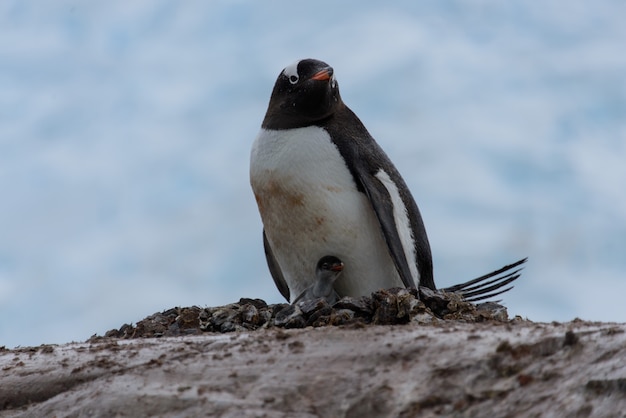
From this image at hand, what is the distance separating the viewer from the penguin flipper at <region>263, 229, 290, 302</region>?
8414mm

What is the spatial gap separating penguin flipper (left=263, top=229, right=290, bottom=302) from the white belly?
0.75 m

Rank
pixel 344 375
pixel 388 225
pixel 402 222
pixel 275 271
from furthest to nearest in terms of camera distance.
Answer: pixel 275 271, pixel 402 222, pixel 388 225, pixel 344 375

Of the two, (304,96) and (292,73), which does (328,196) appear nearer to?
(304,96)

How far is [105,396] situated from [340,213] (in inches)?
116

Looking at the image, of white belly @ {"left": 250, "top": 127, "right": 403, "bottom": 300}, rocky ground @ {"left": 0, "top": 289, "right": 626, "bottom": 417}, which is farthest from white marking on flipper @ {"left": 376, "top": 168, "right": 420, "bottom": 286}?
rocky ground @ {"left": 0, "top": 289, "right": 626, "bottom": 417}

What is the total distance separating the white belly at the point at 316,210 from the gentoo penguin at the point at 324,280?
163mm

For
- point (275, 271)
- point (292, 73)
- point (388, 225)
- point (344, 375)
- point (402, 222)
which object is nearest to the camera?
point (344, 375)

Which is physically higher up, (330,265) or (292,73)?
(292,73)

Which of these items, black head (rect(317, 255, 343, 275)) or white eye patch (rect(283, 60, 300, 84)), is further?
white eye patch (rect(283, 60, 300, 84))

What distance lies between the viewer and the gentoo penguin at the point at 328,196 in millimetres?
7348

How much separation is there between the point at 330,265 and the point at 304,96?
1.26 metres

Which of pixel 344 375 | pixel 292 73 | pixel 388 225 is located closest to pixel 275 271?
pixel 388 225

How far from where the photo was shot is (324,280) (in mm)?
7328

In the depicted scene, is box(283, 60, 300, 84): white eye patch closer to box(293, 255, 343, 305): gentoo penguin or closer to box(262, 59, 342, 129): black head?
box(262, 59, 342, 129): black head
